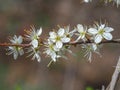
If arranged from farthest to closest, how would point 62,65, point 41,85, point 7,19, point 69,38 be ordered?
point 7,19, point 62,65, point 41,85, point 69,38

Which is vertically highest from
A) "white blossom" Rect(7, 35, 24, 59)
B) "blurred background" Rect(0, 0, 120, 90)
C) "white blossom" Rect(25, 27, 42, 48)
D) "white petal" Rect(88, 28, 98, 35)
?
"white petal" Rect(88, 28, 98, 35)

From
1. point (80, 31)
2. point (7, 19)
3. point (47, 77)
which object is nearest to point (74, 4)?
point (7, 19)

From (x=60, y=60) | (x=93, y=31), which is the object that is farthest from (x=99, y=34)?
(x=60, y=60)

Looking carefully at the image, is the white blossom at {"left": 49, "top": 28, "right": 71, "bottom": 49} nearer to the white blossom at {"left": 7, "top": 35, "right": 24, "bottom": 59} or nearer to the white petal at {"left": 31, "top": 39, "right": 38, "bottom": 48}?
the white petal at {"left": 31, "top": 39, "right": 38, "bottom": 48}

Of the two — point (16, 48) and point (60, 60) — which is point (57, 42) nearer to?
point (16, 48)

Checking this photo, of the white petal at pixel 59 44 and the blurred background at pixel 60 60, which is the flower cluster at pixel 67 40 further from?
the blurred background at pixel 60 60

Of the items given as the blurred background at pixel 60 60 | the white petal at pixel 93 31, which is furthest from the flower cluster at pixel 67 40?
the blurred background at pixel 60 60

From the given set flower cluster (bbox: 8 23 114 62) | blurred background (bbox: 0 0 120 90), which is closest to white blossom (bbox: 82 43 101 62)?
flower cluster (bbox: 8 23 114 62)

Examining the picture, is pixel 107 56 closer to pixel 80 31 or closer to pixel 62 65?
pixel 62 65
